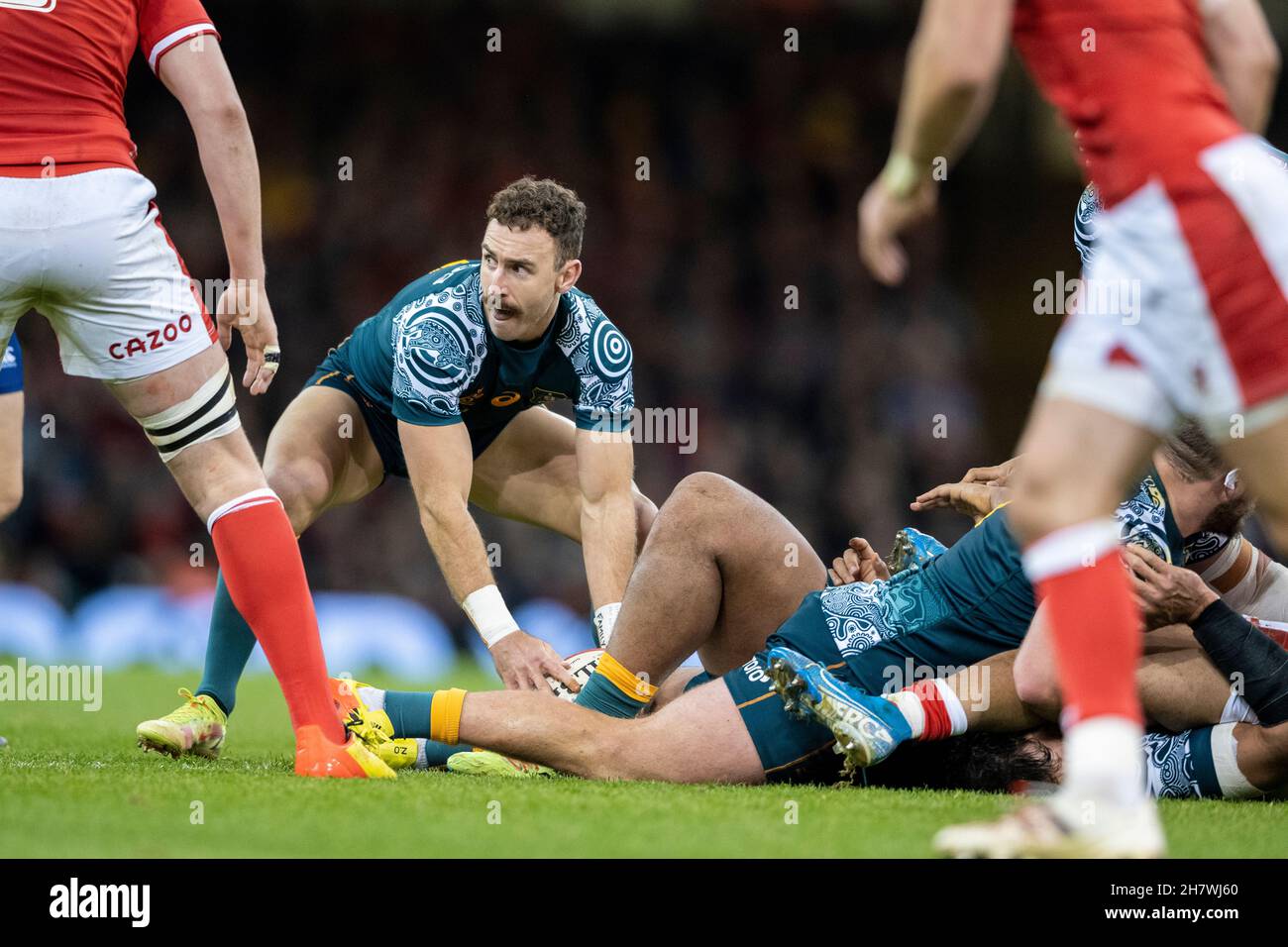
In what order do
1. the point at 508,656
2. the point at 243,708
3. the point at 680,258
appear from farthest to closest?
the point at 680,258 → the point at 243,708 → the point at 508,656

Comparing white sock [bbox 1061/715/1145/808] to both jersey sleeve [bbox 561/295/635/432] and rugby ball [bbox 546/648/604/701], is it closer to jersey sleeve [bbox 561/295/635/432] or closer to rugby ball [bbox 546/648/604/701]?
rugby ball [bbox 546/648/604/701]

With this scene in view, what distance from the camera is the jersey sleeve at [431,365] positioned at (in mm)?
4855

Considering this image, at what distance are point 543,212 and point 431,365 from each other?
0.68 metres

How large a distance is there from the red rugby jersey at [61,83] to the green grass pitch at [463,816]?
1467 mm

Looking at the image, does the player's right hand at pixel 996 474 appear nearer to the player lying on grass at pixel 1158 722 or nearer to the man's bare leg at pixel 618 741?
the player lying on grass at pixel 1158 722

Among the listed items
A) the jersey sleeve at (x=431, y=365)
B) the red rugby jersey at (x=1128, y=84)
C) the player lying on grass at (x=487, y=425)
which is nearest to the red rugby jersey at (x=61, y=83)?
the jersey sleeve at (x=431, y=365)

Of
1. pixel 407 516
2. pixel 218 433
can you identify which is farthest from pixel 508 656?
pixel 407 516

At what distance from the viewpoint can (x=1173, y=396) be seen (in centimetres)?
242

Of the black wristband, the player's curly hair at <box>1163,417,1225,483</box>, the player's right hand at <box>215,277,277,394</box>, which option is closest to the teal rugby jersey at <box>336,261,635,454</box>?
the player's right hand at <box>215,277,277,394</box>

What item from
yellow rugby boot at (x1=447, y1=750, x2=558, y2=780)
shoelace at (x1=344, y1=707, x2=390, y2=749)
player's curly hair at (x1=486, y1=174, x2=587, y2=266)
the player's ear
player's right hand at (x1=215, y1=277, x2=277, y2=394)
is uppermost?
player's curly hair at (x1=486, y1=174, x2=587, y2=266)

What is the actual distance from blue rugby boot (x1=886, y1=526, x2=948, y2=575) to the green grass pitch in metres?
0.71

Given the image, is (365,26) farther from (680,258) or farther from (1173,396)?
(1173,396)

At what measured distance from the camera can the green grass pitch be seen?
8.84 ft

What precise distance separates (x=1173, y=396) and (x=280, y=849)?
1.74m
